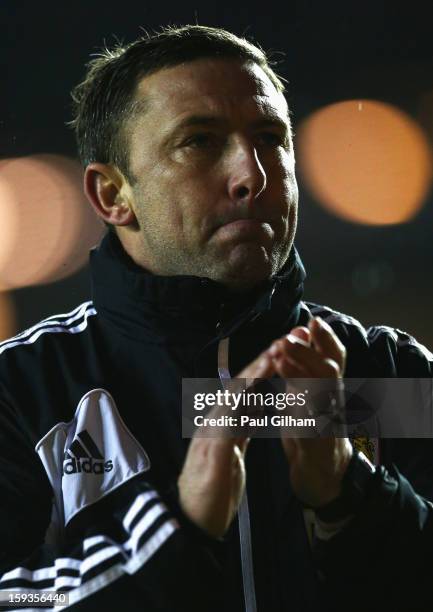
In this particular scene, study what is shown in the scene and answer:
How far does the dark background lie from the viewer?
4.22 ft

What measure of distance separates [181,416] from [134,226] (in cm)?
26

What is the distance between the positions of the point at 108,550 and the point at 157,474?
11 cm

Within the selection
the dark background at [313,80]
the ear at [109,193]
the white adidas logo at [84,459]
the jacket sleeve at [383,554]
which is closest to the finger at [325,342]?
the jacket sleeve at [383,554]

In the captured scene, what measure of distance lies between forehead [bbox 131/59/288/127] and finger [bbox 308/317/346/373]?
0.33 metres

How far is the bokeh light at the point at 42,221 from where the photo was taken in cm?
129

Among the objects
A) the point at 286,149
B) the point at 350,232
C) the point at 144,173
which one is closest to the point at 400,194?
the point at 350,232

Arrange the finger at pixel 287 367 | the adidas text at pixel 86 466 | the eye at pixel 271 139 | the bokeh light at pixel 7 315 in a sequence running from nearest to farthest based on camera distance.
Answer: the finger at pixel 287 367 < the adidas text at pixel 86 466 < the eye at pixel 271 139 < the bokeh light at pixel 7 315

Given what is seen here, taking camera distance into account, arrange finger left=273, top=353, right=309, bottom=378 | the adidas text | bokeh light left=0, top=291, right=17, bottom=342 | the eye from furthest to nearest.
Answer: bokeh light left=0, top=291, right=17, bottom=342, the eye, the adidas text, finger left=273, top=353, right=309, bottom=378

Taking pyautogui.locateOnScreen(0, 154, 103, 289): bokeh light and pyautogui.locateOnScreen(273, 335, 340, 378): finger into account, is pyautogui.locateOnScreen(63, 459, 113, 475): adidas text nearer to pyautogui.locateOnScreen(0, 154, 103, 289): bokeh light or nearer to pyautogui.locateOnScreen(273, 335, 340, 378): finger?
pyautogui.locateOnScreen(273, 335, 340, 378): finger

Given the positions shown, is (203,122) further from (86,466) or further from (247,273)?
(86,466)

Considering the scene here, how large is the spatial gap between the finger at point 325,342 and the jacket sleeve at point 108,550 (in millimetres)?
191

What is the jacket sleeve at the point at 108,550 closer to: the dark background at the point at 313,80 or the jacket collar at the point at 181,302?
the jacket collar at the point at 181,302

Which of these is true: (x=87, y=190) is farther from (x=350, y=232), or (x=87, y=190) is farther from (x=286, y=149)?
(x=350, y=232)

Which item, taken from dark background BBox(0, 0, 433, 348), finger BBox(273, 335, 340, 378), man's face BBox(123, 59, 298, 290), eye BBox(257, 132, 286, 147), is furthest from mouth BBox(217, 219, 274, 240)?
dark background BBox(0, 0, 433, 348)
